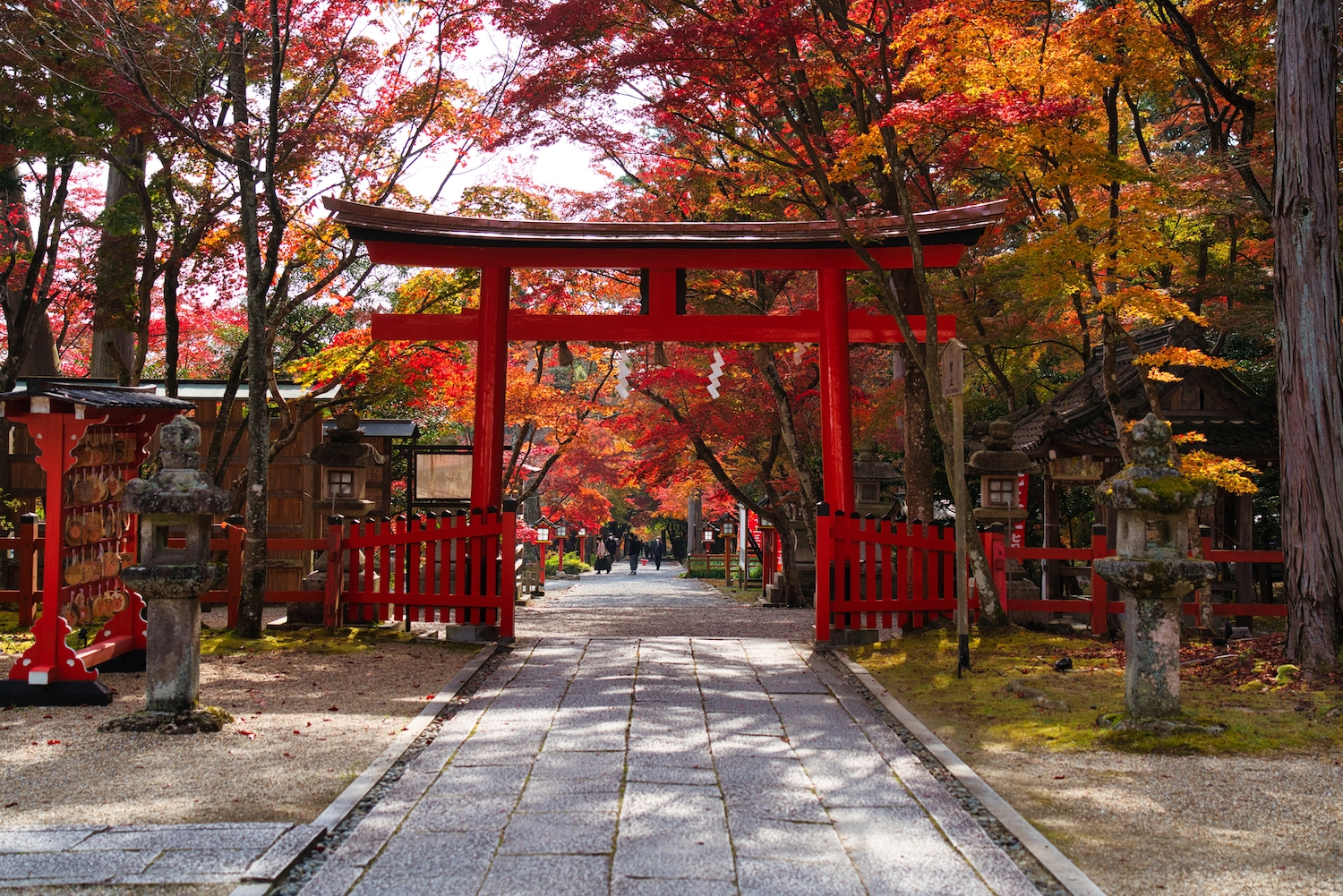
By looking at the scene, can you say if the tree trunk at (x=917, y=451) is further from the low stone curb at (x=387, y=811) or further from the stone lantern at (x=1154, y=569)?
the low stone curb at (x=387, y=811)

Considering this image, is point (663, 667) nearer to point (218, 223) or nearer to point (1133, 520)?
point (1133, 520)

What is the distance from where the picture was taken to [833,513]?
9594mm

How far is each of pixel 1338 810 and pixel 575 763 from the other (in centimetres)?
363

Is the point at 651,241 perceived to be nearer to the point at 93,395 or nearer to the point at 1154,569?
the point at 93,395

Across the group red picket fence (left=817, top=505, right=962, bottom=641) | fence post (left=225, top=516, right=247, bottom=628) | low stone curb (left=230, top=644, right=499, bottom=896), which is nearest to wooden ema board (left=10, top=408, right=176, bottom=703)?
fence post (left=225, top=516, right=247, bottom=628)

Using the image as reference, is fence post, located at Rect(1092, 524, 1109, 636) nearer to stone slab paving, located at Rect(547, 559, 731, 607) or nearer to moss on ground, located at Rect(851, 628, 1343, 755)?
moss on ground, located at Rect(851, 628, 1343, 755)

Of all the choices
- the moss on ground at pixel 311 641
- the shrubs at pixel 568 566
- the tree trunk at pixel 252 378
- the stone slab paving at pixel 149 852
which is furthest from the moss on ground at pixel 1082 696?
the shrubs at pixel 568 566

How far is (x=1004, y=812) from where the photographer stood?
4.62 m

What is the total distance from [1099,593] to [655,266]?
5.58m

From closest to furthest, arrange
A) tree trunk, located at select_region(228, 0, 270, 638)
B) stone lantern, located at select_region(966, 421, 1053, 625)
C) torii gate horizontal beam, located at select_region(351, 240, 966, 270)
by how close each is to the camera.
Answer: tree trunk, located at select_region(228, 0, 270, 638) → torii gate horizontal beam, located at select_region(351, 240, 966, 270) → stone lantern, located at select_region(966, 421, 1053, 625)

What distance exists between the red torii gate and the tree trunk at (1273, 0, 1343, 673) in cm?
291

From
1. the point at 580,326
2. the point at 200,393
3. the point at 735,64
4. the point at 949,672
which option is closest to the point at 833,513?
the point at 949,672

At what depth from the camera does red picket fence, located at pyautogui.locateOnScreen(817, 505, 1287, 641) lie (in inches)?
376

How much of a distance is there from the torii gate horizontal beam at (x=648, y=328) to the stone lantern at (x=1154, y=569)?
4962 mm
